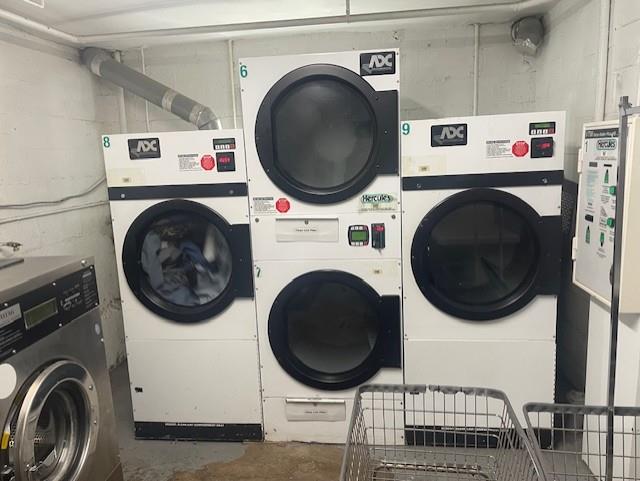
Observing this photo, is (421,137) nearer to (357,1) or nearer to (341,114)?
(341,114)

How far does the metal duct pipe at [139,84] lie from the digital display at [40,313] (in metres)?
1.72

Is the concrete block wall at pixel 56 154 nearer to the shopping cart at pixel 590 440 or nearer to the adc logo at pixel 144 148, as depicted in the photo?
the adc logo at pixel 144 148

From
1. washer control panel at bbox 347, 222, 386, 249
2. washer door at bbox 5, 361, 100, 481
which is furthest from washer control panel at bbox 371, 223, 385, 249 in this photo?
washer door at bbox 5, 361, 100, 481

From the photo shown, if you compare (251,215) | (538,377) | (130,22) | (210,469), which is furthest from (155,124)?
(538,377)

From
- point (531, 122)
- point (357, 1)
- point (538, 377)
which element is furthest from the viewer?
point (357, 1)

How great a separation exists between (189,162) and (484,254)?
1522 millimetres

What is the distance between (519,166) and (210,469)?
2071 millimetres

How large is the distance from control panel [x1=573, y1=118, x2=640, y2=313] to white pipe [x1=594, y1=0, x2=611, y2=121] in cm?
27

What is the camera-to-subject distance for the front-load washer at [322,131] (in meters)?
2.21

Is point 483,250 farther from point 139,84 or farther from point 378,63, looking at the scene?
point 139,84

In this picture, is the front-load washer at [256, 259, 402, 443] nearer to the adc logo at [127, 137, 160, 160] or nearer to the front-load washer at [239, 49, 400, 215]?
the front-load washer at [239, 49, 400, 215]

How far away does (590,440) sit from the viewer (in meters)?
2.16

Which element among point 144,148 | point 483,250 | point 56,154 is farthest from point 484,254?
point 56,154

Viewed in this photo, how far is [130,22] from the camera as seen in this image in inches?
110
